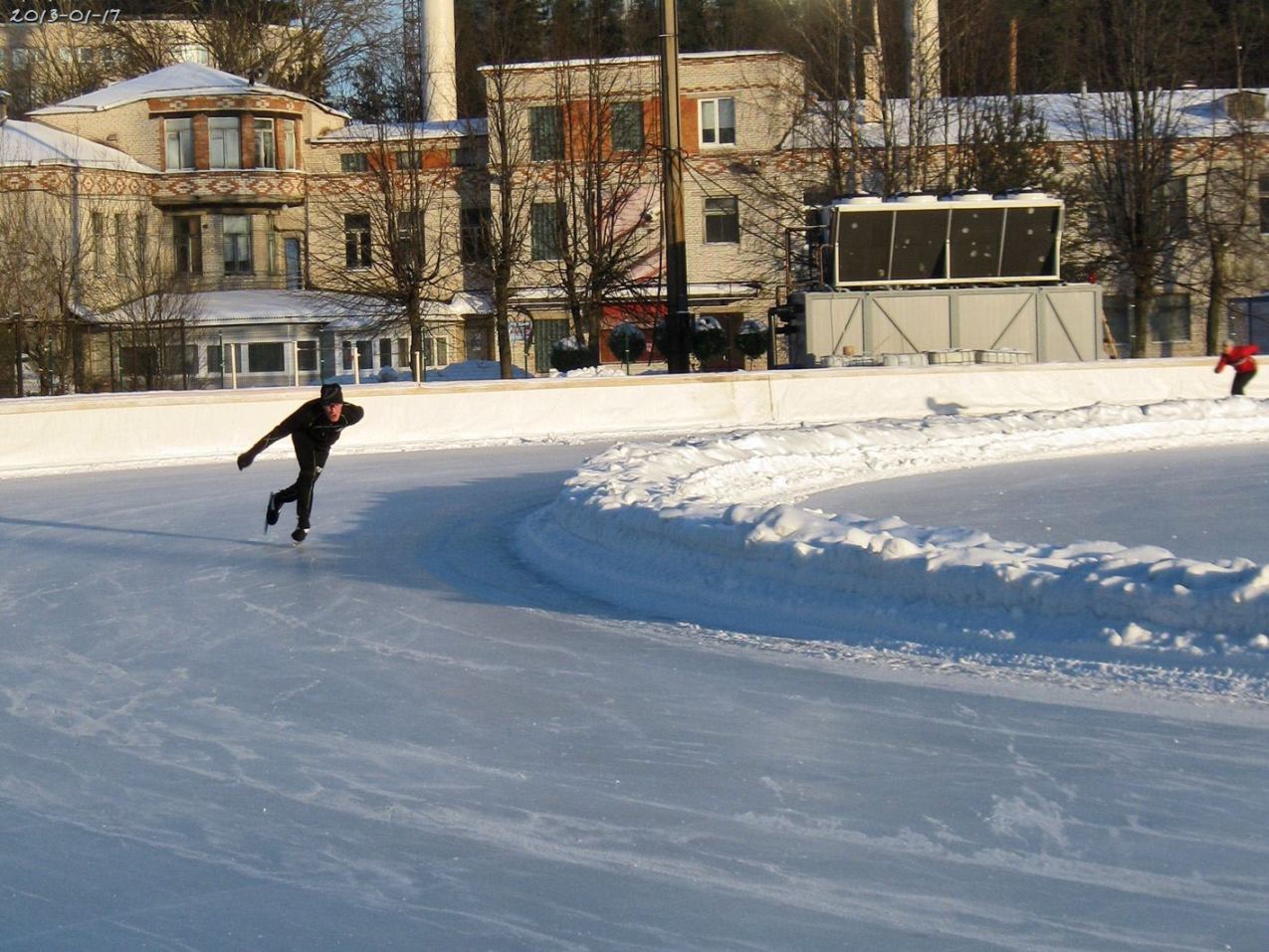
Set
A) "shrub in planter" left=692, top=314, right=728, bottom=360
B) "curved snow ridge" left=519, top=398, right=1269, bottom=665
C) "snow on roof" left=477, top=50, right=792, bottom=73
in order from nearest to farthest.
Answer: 1. "curved snow ridge" left=519, top=398, right=1269, bottom=665
2. "shrub in planter" left=692, top=314, right=728, bottom=360
3. "snow on roof" left=477, top=50, right=792, bottom=73

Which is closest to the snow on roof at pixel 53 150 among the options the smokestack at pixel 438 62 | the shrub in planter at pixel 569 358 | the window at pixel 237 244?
the window at pixel 237 244

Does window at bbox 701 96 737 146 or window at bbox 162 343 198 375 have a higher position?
window at bbox 701 96 737 146

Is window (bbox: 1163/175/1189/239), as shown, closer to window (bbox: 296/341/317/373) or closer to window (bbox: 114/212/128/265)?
window (bbox: 296/341/317/373)

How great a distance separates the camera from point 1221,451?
18.2m

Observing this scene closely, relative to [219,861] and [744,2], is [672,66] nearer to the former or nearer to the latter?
[219,861]

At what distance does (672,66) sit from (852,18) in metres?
20.9

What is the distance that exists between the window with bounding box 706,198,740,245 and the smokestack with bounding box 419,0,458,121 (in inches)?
438

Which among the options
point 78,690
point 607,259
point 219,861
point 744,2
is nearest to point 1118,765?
point 219,861

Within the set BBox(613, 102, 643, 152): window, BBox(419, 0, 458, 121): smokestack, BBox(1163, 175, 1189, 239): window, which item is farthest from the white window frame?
BBox(1163, 175, 1189, 239): window

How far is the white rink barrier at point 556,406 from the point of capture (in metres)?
20.6

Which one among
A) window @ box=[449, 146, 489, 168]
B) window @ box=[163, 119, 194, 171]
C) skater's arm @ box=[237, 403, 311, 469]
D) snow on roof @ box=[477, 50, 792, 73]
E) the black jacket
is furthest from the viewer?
window @ box=[163, 119, 194, 171]

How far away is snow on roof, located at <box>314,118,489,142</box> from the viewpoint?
4822cm

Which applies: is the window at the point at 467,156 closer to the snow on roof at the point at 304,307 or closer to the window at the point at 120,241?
the snow on roof at the point at 304,307

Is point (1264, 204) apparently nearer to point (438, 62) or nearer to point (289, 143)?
point (438, 62)
